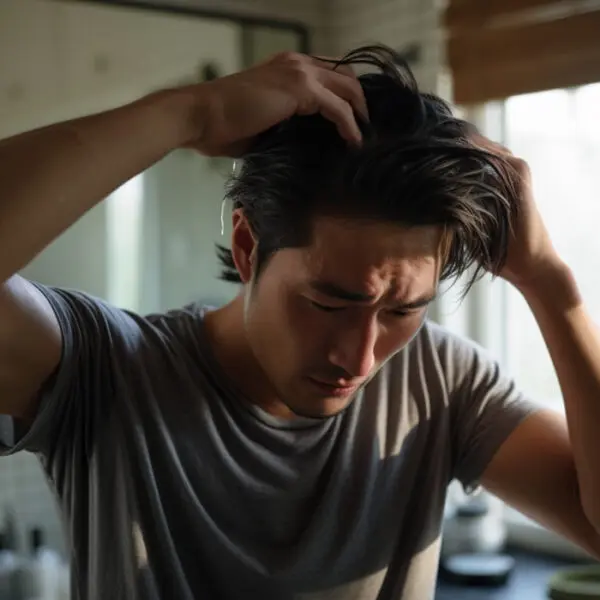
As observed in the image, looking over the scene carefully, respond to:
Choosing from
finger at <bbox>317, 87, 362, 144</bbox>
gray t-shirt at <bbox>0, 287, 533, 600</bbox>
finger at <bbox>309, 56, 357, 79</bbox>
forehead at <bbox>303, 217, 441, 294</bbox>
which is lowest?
gray t-shirt at <bbox>0, 287, 533, 600</bbox>

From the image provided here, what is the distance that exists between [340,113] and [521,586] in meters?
1.26

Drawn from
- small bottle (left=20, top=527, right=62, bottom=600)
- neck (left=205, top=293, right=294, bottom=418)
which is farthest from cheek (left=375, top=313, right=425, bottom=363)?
small bottle (left=20, top=527, right=62, bottom=600)

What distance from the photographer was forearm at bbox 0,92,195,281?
0.82 m

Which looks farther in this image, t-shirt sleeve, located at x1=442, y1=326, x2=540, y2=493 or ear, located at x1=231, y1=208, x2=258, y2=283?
t-shirt sleeve, located at x1=442, y1=326, x2=540, y2=493

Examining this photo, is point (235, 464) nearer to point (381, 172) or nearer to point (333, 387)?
point (333, 387)

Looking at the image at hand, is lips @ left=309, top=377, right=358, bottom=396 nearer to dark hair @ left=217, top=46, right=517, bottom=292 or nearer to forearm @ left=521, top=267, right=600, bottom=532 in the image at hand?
dark hair @ left=217, top=46, right=517, bottom=292

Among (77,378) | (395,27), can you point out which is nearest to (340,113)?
(77,378)

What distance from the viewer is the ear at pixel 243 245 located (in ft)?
3.56

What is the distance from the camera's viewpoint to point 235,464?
3.56 feet

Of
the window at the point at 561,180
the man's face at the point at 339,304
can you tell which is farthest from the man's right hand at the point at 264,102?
the window at the point at 561,180

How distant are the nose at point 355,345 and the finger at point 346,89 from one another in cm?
22

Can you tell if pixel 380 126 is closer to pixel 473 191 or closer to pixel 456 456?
pixel 473 191

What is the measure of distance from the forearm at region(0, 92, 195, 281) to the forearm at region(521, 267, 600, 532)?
53cm

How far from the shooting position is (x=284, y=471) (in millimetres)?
1110
